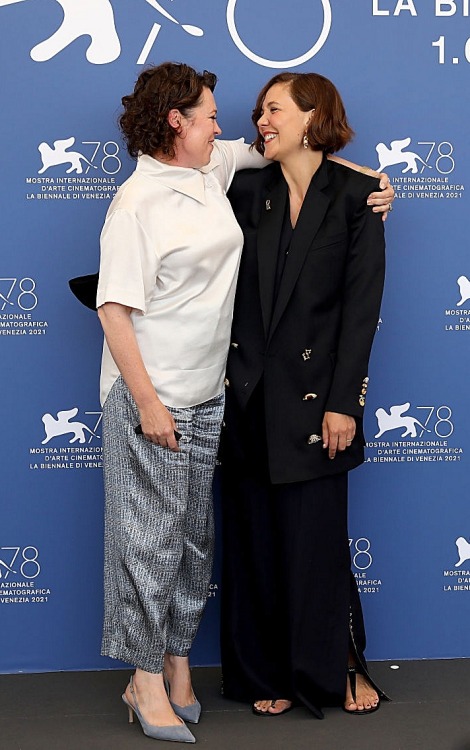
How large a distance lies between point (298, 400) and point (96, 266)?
725mm

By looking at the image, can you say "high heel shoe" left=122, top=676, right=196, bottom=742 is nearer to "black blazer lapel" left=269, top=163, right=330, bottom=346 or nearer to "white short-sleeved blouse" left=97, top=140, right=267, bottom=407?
"white short-sleeved blouse" left=97, top=140, right=267, bottom=407

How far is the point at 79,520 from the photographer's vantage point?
283 centimetres

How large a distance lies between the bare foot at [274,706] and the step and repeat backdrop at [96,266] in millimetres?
332

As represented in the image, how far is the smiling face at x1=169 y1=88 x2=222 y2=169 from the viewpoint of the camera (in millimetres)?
2322

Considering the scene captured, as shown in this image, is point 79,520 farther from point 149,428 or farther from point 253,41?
point 253,41

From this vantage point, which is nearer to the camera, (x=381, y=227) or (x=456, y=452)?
(x=381, y=227)

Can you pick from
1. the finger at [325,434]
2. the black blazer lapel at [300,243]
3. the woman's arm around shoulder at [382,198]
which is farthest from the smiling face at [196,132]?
the finger at [325,434]

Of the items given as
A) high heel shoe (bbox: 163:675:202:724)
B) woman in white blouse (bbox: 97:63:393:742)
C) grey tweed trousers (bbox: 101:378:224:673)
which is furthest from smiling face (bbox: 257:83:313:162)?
high heel shoe (bbox: 163:675:202:724)

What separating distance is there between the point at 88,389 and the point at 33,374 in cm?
16

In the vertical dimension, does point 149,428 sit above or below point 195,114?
below

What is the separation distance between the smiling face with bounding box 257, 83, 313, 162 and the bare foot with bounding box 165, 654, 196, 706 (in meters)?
1.32

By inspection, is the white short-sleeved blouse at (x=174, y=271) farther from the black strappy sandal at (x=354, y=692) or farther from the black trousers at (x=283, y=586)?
the black strappy sandal at (x=354, y=692)

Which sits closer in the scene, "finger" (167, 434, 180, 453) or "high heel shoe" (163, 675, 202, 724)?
"finger" (167, 434, 180, 453)

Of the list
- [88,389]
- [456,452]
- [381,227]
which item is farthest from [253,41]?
[456,452]
